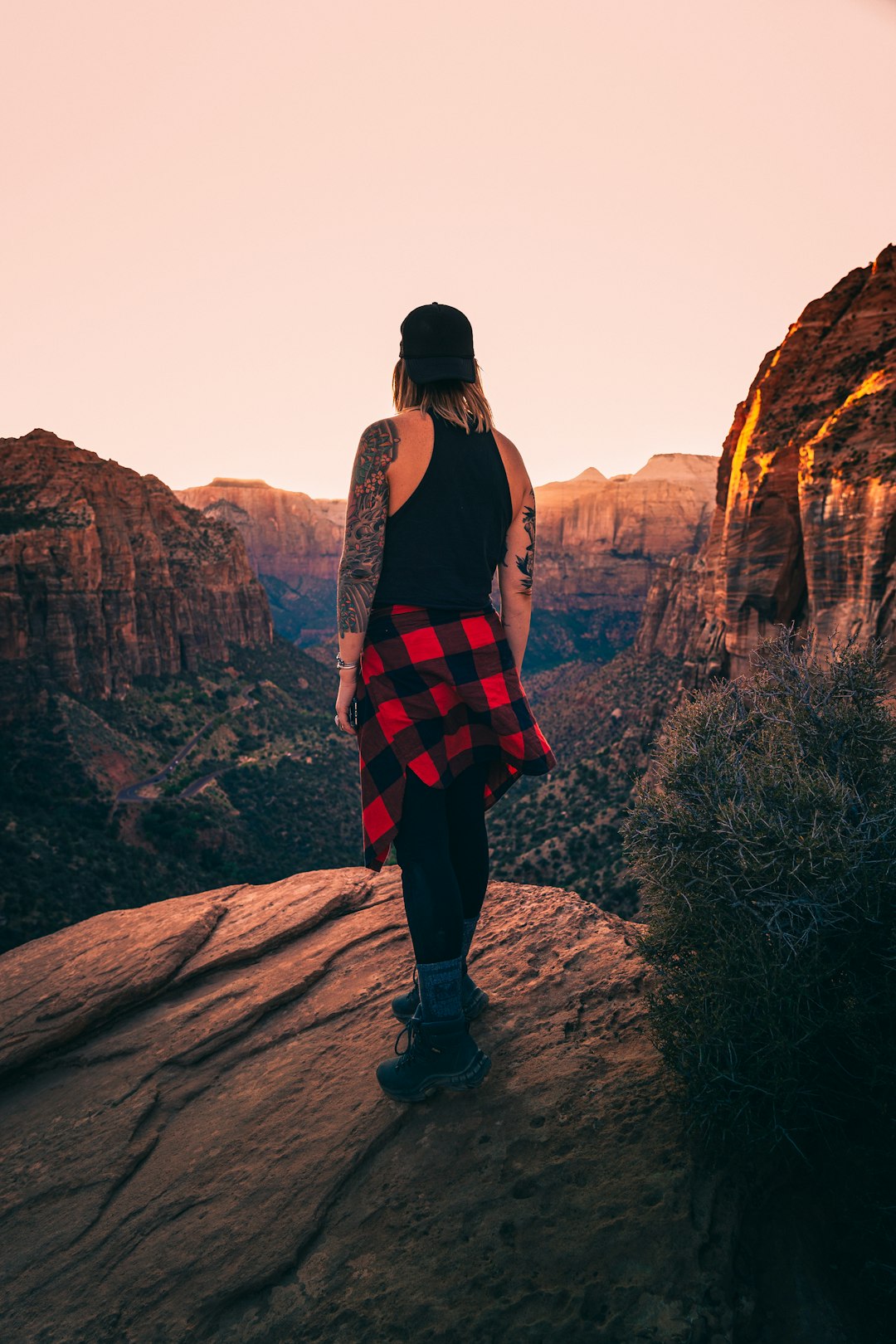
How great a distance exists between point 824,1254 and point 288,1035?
2785 mm

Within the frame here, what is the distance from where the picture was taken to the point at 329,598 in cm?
14975

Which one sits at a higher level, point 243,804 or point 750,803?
point 750,803

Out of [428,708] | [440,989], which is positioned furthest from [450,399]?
[440,989]

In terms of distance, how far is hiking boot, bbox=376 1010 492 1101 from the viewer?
10.3 feet

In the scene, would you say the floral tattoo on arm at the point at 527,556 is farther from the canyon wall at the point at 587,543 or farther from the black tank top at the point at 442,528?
the canyon wall at the point at 587,543

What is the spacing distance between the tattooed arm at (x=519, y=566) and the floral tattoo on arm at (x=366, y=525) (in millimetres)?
798

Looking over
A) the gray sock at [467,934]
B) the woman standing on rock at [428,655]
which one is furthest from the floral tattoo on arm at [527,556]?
the gray sock at [467,934]

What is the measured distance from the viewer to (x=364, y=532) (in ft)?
10.2

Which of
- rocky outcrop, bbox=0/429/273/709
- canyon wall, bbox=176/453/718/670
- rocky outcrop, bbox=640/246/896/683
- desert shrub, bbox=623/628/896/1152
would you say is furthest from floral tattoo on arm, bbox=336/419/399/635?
canyon wall, bbox=176/453/718/670

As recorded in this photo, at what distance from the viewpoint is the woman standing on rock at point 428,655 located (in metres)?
3.09

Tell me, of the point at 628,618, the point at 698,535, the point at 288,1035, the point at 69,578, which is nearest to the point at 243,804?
the point at 69,578

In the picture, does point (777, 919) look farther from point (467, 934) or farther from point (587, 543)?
point (587, 543)

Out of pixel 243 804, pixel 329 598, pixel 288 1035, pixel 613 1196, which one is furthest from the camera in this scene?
pixel 329 598

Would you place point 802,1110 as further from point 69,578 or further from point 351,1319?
point 69,578
